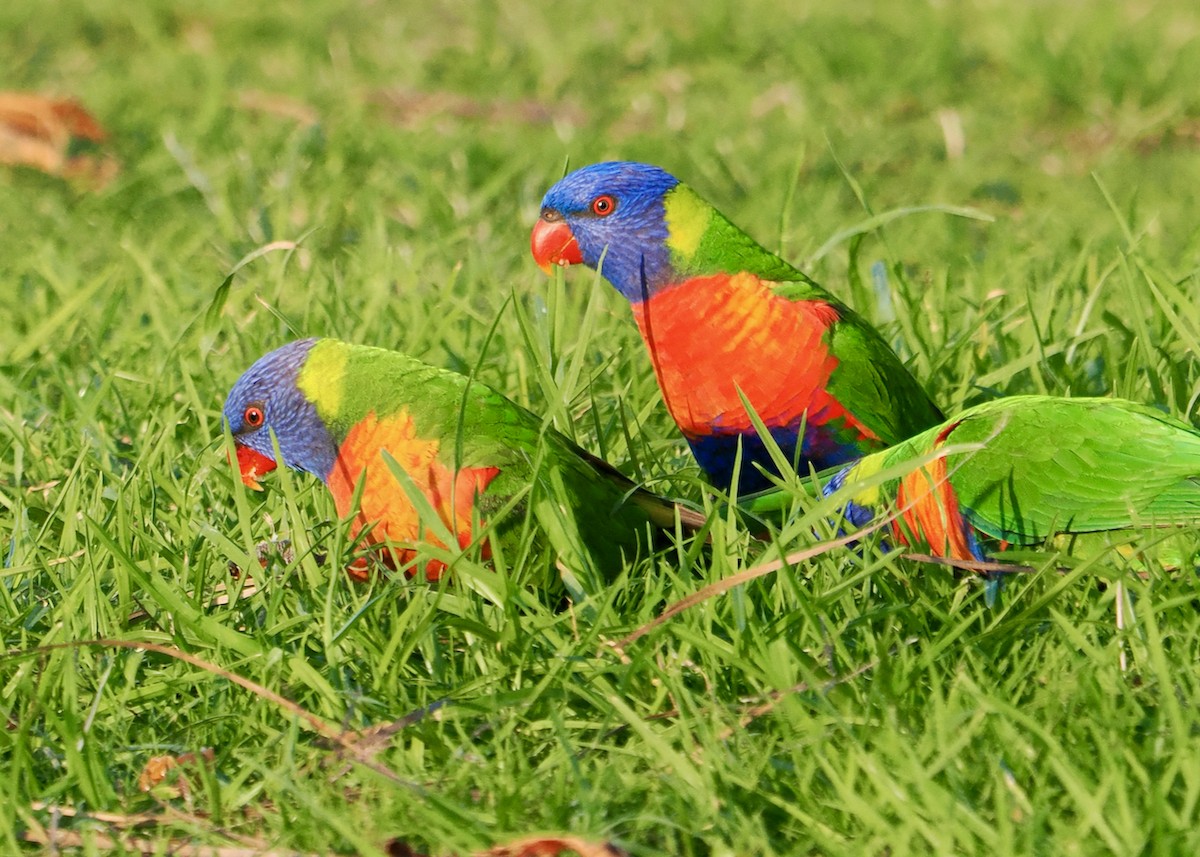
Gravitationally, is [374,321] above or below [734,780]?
above

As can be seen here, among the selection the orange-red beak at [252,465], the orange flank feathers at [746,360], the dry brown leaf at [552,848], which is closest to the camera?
the dry brown leaf at [552,848]

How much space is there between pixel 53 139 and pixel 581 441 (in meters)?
3.13

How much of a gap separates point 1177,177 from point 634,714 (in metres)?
4.30

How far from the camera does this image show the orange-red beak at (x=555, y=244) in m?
3.29

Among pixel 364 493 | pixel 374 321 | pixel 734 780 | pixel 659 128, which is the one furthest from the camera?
pixel 659 128

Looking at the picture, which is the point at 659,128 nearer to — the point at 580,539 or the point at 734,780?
the point at 580,539

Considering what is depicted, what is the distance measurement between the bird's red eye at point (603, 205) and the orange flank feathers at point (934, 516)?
0.98m

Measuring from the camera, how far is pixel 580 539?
8.04ft

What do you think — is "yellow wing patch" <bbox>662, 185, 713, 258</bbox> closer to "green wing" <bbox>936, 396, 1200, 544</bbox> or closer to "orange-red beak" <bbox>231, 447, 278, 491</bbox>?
"green wing" <bbox>936, 396, 1200, 544</bbox>

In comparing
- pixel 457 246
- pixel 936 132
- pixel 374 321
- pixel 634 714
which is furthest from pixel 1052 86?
pixel 634 714

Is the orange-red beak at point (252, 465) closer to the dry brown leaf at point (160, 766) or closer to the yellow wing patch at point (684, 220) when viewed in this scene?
the dry brown leaf at point (160, 766)

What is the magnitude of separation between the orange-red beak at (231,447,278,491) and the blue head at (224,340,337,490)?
0.03 meters

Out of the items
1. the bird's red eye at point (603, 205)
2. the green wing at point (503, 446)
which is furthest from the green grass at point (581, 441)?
the bird's red eye at point (603, 205)

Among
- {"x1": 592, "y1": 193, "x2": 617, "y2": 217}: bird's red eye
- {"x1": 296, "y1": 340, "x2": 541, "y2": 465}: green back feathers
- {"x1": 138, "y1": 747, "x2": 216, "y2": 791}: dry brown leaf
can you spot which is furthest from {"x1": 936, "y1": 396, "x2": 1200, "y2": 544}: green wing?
{"x1": 138, "y1": 747, "x2": 216, "y2": 791}: dry brown leaf
